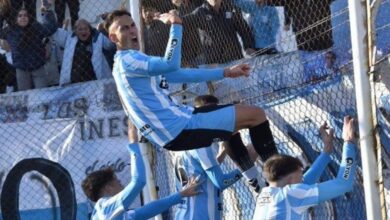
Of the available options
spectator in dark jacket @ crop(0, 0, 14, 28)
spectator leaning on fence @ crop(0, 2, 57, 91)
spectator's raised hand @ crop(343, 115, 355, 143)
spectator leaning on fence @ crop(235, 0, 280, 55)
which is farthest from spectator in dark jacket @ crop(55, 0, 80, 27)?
spectator's raised hand @ crop(343, 115, 355, 143)

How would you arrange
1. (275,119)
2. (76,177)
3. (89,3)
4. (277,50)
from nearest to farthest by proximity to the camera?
(275,119) → (277,50) → (76,177) → (89,3)

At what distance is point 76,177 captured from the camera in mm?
10086

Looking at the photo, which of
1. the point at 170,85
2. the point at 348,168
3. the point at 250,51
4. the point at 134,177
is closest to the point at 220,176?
the point at 134,177

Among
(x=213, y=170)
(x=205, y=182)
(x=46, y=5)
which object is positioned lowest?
(x=205, y=182)

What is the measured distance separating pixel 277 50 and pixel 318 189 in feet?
9.44

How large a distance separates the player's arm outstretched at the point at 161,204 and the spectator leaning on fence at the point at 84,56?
149 inches

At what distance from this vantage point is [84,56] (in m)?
10.7

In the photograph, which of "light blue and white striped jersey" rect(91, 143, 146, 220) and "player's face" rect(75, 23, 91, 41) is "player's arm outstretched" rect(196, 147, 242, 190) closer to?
"light blue and white striped jersey" rect(91, 143, 146, 220)

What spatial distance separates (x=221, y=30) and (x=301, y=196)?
343 cm

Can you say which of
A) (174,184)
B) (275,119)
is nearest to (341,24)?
(275,119)

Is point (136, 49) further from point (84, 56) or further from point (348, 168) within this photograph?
point (84, 56)

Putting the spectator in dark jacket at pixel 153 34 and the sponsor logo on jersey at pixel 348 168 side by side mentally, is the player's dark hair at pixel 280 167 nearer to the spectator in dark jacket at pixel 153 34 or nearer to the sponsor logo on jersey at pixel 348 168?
the sponsor logo on jersey at pixel 348 168

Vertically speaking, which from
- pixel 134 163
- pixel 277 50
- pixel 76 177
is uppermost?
pixel 277 50

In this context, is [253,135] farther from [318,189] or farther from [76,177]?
[76,177]
